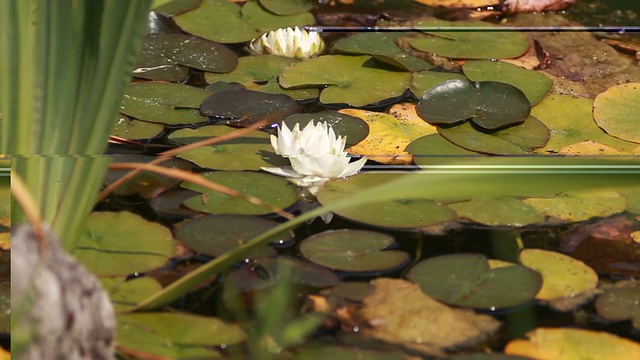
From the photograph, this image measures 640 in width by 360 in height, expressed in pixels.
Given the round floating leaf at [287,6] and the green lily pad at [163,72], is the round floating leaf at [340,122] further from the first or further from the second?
the round floating leaf at [287,6]

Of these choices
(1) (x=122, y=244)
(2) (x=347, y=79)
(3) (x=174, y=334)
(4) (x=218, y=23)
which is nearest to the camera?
(3) (x=174, y=334)

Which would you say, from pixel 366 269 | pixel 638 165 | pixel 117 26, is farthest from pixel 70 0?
pixel 638 165

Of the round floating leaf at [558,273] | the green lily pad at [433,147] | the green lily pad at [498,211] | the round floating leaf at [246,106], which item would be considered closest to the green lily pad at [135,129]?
the round floating leaf at [246,106]

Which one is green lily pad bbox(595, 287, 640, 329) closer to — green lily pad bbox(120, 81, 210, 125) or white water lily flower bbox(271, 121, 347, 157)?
white water lily flower bbox(271, 121, 347, 157)

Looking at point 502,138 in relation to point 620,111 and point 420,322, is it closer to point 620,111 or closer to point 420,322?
point 620,111

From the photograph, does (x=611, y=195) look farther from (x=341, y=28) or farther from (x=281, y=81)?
(x=341, y=28)

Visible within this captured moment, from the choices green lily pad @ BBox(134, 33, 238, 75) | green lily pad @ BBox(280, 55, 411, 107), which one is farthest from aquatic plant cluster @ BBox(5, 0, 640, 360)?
green lily pad @ BBox(134, 33, 238, 75)

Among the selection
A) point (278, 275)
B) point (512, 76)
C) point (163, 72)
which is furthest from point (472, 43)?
point (278, 275)
